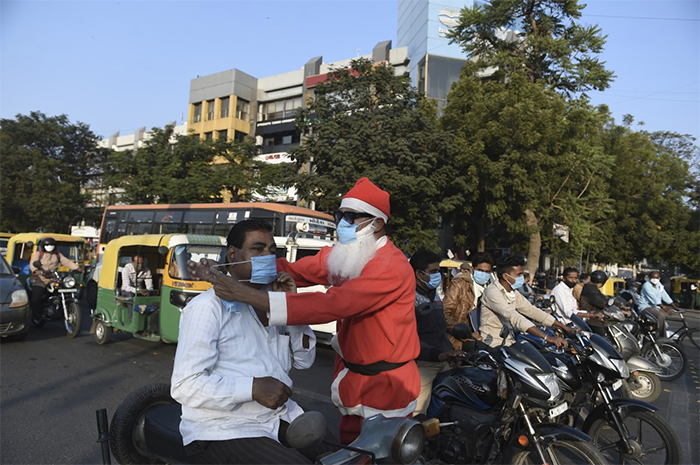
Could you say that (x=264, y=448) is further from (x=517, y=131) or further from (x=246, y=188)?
(x=246, y=188)

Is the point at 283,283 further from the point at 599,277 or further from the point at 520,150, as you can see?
the point at 520,150

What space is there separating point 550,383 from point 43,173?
36488 millimetres

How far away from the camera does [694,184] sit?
3338 centimetres

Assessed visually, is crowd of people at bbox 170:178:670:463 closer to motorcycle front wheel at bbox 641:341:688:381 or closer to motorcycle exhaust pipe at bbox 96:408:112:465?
motorcycle exhaust pipe at bbox 96:408:112:465

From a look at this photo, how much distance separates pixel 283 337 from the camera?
244 centimetres

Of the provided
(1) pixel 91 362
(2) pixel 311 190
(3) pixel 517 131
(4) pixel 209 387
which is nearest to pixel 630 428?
(4) pixel 209 387

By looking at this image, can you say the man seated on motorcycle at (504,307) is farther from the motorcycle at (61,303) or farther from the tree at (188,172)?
the tree at (188,172)

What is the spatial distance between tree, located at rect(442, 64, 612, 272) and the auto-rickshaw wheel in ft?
43.6

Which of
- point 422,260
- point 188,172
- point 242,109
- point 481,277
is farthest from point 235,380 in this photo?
point 242,109

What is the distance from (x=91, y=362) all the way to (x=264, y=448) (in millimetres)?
6482

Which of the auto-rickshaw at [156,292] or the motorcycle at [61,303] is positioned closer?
the auto-rickshaw at [156,292]

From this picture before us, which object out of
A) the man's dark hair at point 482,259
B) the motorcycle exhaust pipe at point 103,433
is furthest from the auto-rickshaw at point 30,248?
the motorcycle exhaust pipe at point 103,433

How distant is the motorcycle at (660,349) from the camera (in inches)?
302

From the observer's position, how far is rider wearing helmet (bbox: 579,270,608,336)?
6801mm
